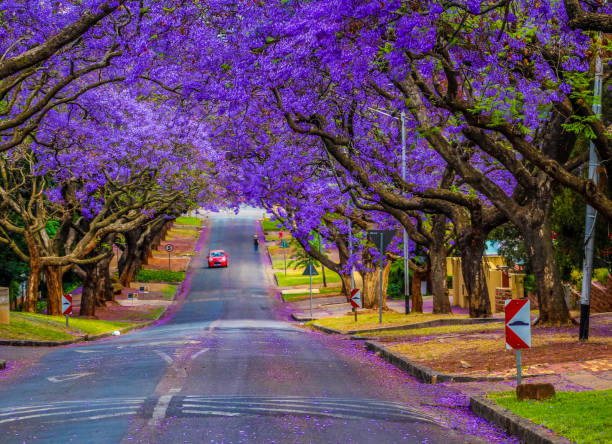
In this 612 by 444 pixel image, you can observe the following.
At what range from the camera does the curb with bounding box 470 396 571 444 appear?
28.6ft

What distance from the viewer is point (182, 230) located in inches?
4218

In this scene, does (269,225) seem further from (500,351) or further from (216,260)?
(500,351)

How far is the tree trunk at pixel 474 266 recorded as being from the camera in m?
22.8

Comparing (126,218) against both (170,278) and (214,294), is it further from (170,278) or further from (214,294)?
(170,278)

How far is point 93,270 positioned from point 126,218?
136 inches

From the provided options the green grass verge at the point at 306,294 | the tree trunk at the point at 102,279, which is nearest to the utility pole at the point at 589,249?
the tree trunk at the point at 102,279

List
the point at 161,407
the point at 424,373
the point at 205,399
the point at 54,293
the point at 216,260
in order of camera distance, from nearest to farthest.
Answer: the point at 161,407 < the point at 205,399 < the point at 424,373 < the point at 54,293 < the point at 216,260

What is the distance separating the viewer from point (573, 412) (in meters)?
9.76

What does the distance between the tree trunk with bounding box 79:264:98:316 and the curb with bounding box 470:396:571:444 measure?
32.3m

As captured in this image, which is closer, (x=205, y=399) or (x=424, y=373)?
(x=205, y=399)

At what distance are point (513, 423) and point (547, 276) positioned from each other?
944cm

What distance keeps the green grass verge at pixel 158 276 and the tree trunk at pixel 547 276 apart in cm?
4862

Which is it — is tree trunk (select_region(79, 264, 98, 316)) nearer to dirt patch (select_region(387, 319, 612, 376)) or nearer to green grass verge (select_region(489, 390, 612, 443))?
dirt patch (select_region(387, 319, 612, 376))

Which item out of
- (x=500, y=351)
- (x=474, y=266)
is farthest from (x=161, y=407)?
(x=474, y=266)
